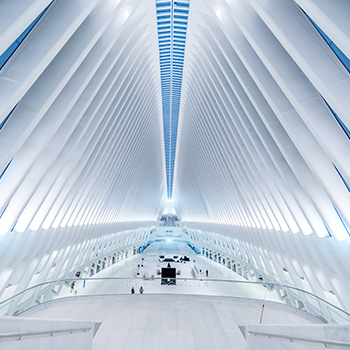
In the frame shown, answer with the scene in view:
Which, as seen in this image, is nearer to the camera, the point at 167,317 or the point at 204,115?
the point at 167,317

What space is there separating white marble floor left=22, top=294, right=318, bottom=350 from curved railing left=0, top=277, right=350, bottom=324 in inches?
11.1

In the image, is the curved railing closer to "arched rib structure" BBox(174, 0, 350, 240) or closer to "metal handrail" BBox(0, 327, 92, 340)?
"arched rib structure" BBox(174, 0, 350, 240)

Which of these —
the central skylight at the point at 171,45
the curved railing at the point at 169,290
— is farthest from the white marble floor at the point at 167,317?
the central skylight at the point at 171,45

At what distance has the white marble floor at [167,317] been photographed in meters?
5.78

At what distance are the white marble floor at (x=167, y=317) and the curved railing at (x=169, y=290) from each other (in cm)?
28

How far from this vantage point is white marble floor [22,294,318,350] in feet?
19.0

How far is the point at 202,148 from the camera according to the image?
22.4 m

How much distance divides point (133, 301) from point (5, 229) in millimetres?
5395

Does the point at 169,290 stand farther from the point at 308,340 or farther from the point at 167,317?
the point at 308,340

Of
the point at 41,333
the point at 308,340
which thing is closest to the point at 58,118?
the point at 41,333

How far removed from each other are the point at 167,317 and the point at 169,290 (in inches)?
105

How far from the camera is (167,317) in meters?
7.10

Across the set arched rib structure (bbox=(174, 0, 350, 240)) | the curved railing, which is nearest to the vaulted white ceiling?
arched rib structure (bbox=(174, 0, 350, 240))

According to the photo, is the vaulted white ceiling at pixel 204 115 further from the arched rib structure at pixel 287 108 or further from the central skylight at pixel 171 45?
the central skylight at pixel 171 45
